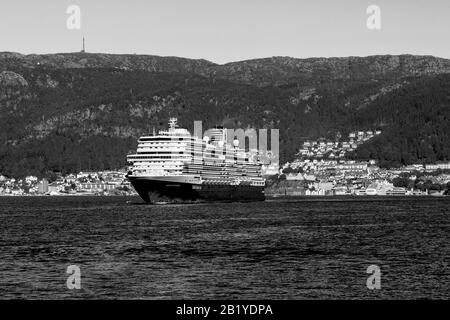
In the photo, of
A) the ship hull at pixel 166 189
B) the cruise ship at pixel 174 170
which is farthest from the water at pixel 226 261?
the cruise ship at pixel 174 170

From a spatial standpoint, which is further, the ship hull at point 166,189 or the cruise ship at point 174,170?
the cruise ship at point 174,170

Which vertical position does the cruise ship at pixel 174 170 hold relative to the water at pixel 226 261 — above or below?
above

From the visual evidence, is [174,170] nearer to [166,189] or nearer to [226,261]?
[166,189]

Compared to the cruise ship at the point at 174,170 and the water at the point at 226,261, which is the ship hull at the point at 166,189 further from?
the water at the point at 226,261

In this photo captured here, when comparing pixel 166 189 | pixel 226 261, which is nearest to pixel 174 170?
pixel 166 189

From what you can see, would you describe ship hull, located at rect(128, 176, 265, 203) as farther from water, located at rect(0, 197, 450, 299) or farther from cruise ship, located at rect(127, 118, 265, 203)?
water, located at rect(0, 197, 450, 299)

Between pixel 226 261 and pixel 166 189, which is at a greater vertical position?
pixel 166 189

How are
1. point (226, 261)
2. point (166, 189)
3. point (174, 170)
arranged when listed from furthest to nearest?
1. point (174, 170)
2. point (166, 189)
3. point (226, 261)

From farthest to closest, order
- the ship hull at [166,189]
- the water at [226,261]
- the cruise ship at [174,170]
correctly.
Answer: the cruise ship at [174,170] → the ship hull at [166,189] → the water at [226,261]

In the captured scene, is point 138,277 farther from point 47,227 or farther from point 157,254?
point 47,227

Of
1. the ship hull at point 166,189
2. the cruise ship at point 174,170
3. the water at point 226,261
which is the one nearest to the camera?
the water at point 226,261

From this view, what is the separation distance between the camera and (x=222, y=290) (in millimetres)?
45719

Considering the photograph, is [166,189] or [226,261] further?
[166,189]

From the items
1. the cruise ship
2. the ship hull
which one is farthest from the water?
the cruise ship
